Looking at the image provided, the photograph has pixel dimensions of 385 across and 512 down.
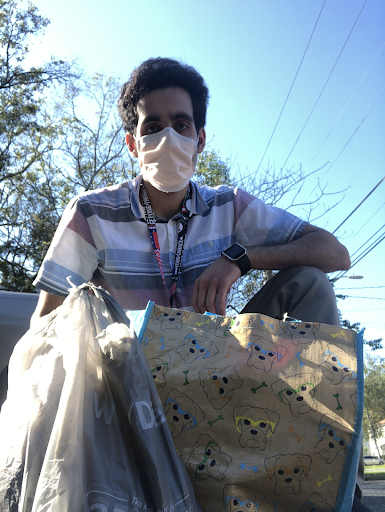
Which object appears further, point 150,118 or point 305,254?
point 150,118

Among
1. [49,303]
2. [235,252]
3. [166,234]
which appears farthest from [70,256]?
[235,252]

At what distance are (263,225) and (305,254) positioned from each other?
279 millimetres

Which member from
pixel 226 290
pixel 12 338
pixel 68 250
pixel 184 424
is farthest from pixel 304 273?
pixel 12 338

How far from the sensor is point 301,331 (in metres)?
0.97

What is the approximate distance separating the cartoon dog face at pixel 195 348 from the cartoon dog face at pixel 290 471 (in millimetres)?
265

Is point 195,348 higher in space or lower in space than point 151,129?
lower

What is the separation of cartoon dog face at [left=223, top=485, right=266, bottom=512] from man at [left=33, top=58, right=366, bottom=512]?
0.69m

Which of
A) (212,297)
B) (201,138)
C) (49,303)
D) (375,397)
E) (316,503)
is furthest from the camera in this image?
(375,397)

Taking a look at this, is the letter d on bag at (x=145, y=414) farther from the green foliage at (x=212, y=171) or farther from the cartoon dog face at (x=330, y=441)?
the green foliage at (x=212, y=171)

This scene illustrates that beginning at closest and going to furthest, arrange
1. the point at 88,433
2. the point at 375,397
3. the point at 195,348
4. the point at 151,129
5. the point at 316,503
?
the point at 88,433 → the point at 316,503 → the point at 195,348 → the point at 151,129 → the point at 375,397

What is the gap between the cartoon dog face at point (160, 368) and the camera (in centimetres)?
92

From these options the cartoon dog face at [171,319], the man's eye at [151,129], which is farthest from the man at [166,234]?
the cartoon dog face at [171,319]

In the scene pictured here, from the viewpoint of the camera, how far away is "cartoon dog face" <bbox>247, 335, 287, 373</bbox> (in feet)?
2.98

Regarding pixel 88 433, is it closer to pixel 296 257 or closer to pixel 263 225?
pixel 296 257
